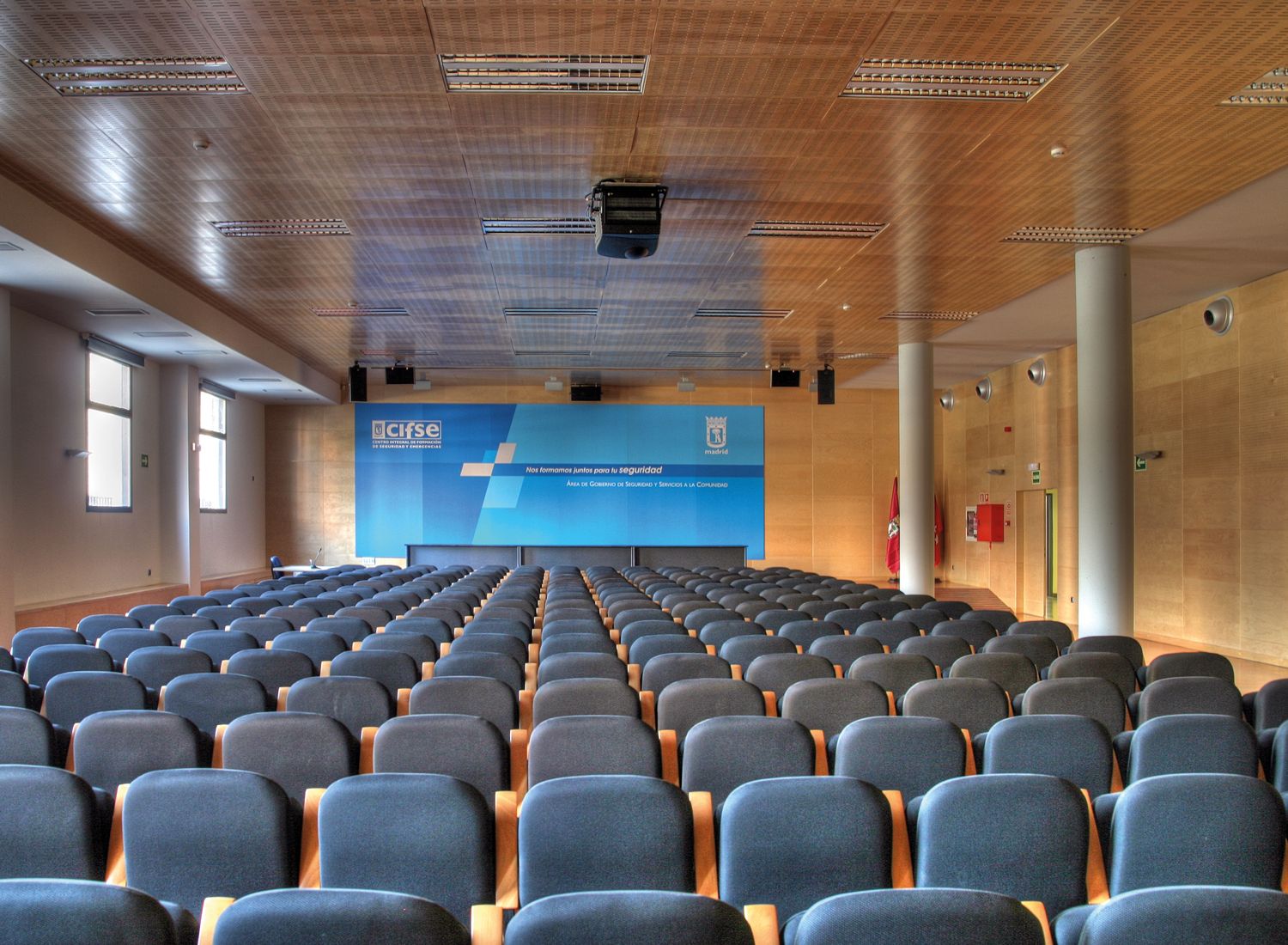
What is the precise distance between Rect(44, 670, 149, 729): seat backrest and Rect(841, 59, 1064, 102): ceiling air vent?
5712mm

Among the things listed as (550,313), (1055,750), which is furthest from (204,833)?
(550,313)

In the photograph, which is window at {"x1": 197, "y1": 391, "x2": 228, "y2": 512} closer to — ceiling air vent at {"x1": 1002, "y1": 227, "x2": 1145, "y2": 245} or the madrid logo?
the madrid logo

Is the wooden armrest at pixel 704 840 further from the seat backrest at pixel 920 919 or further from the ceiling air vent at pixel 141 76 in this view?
the ceiling air vent at pixel 141 76

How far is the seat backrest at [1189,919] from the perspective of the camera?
1773mm

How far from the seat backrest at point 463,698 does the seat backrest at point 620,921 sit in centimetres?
310

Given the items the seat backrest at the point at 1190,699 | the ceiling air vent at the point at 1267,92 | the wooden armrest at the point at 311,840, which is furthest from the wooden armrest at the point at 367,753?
the ceiling air vent at the point at 1267,92

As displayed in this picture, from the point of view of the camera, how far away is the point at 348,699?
16.4 ft

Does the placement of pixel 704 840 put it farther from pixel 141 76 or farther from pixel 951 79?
pixel 141 76

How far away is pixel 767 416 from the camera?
23172 millimetres

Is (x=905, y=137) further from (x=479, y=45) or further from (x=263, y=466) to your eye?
(x=263, y=466)

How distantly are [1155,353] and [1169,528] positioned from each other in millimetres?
2431

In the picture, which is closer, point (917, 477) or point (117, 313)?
point (117, 313)

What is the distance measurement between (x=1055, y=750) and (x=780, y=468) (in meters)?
19.3

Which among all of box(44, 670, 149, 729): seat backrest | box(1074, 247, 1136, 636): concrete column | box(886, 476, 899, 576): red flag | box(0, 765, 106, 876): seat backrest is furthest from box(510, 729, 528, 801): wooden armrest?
box(886, 476, 899, 576): red flag
